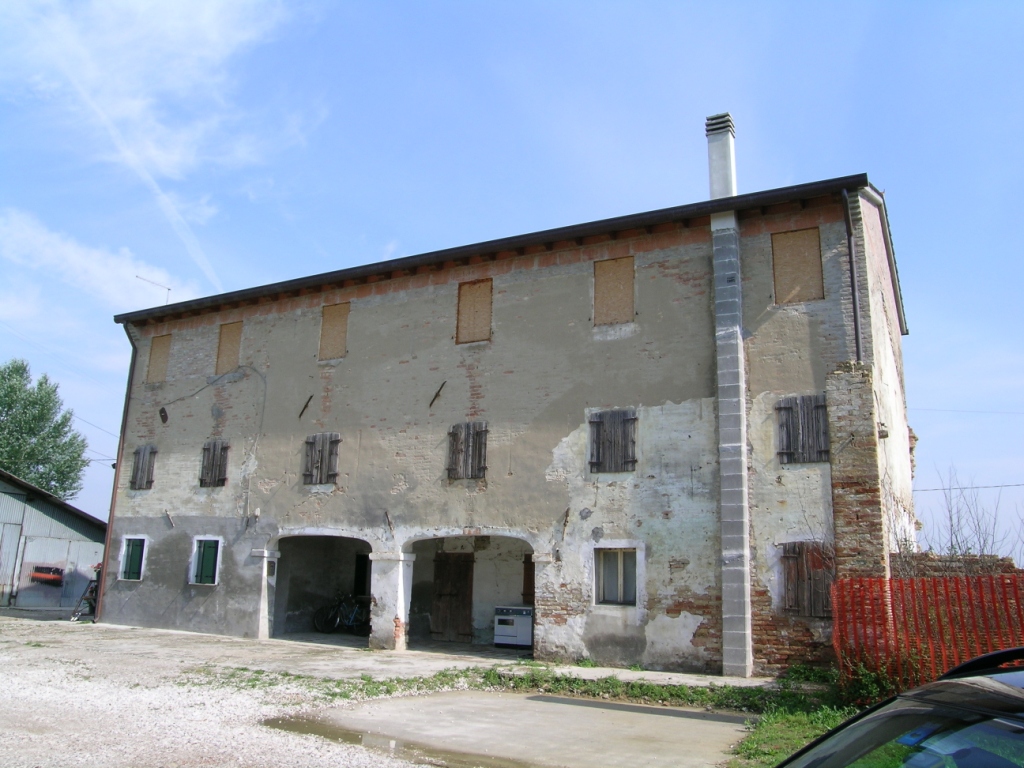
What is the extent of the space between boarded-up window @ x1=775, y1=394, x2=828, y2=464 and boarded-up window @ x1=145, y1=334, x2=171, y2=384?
50.4 ft

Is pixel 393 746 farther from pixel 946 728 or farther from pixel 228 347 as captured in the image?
pixel 228 347

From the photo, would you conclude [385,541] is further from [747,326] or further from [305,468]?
[747,326]

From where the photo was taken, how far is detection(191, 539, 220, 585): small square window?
61.6 ft

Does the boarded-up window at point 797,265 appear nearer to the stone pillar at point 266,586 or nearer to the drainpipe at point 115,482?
the stone pillar at point 266,586

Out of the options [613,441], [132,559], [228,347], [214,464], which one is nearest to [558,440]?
[613,441]

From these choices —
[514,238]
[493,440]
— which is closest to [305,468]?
[493,440]

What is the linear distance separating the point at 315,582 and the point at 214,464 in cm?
370

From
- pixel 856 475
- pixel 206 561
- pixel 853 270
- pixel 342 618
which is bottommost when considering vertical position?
pixel 342 618

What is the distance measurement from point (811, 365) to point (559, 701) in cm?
673

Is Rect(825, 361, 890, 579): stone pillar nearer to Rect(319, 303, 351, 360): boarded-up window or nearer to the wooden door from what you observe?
the wooden door

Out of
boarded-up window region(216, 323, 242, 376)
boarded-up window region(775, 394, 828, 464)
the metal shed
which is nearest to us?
boarded-up window region(775, 394, 828, 464)

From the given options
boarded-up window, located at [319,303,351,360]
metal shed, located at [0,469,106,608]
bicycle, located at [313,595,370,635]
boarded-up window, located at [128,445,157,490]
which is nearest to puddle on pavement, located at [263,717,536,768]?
boarded-up window, located at [319,303,351,360]

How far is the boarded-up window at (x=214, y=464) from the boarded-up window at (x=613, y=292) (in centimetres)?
962

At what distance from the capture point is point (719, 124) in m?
16.6
